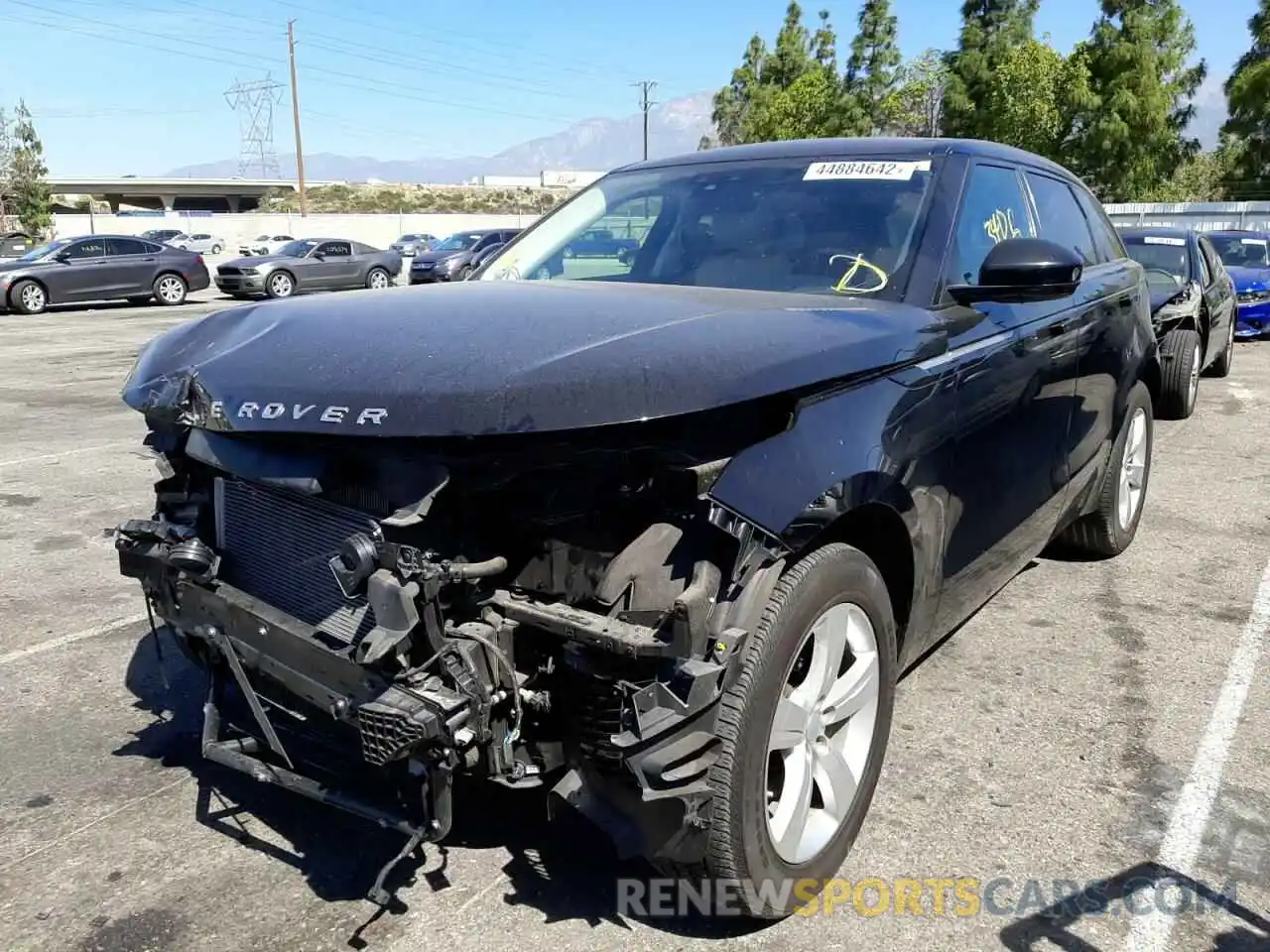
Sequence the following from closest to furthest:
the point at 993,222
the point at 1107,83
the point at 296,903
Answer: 1. the point at 296,903
2. the point at 993,222
3. the point at 1107,83

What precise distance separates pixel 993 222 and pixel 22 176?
61.0 metres

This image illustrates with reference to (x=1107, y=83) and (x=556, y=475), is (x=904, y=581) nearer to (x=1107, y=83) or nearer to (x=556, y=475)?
(x=556, y=475)

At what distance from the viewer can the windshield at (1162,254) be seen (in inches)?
390

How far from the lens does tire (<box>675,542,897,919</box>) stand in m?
2.27

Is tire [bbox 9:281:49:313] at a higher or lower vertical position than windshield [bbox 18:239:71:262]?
lower

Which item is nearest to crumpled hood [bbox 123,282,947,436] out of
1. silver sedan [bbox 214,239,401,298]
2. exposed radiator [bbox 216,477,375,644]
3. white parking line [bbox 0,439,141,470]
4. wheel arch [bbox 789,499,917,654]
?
exposed radiator [bbox 216,477,375,644]

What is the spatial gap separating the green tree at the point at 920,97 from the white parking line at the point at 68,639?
42.2m

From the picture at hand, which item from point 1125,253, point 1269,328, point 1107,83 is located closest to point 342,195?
point 1107,83

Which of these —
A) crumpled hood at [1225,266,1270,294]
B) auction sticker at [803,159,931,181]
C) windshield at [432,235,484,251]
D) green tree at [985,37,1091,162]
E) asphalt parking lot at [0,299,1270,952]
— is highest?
green tree at [985,37,1091,162]

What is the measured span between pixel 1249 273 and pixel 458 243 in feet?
69.4

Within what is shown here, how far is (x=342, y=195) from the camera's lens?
94.1 metres

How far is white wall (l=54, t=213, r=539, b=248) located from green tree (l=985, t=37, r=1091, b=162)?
25.6 meters

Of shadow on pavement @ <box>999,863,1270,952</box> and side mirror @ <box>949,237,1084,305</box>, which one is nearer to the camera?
shadow on pavement @ <box>999,863,1270,952</box>

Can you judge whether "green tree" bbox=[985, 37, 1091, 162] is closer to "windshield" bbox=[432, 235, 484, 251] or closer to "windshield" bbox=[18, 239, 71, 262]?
"windshield" bbox=[432, 235, 484, 251]
